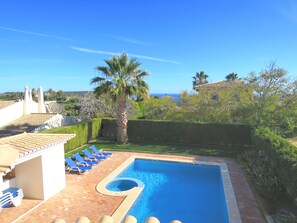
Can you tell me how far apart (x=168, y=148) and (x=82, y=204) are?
40.5 ft

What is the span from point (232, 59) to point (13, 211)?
30628 mm

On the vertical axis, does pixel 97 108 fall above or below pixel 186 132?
above

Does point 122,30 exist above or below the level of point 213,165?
above

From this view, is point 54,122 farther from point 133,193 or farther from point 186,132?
point 133,193

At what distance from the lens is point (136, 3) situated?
20.9 m

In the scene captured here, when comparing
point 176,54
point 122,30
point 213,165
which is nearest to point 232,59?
point 176,54

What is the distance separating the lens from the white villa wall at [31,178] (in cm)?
1071

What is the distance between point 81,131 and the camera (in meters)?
21.9

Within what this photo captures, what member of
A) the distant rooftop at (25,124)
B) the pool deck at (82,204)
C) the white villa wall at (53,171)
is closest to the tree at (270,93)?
the pool deck at (82,204)

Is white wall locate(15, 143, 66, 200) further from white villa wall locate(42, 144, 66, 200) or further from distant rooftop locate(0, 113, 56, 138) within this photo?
distant rooftop locate(0, 113, 56, 138)

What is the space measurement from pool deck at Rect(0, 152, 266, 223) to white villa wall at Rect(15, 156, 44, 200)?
1.18 ft

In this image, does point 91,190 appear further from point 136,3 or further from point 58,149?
point 136,3

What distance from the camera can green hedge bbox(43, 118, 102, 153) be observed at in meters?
19.5

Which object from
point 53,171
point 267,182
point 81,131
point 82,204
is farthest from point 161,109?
point 82,204
